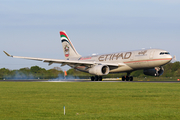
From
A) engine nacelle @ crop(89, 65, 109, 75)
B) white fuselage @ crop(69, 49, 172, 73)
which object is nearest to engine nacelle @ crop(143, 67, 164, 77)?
white fuselage @ crop(69, 49, 172, 73)

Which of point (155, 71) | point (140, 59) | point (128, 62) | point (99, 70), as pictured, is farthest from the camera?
point (99, 70)

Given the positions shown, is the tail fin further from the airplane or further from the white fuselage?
the white fuselage

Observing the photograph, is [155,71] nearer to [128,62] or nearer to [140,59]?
[140,59]

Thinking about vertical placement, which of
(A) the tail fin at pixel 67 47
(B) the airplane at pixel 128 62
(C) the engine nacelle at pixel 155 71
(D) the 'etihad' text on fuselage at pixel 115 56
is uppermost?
(A) the tail fin at pixel 67 47

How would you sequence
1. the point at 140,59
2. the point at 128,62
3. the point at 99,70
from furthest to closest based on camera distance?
the point at 99,70
the point at 128,62
the point at 140,59

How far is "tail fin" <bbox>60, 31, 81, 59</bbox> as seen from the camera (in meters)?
63.9

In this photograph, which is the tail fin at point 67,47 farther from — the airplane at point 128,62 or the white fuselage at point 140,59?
the white fuselage at point 140,59

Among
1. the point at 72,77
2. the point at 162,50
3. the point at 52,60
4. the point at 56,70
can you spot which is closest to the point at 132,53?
the point at 162,50

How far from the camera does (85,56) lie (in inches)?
2345

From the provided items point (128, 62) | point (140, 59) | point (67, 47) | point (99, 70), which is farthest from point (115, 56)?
point (67, 47)

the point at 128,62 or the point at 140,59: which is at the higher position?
the point at 140,59

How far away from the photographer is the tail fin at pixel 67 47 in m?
63.9

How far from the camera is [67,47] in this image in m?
64.7

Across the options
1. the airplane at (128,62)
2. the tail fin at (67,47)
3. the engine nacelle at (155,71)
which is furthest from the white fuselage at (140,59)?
the tail fin at (67,47)
